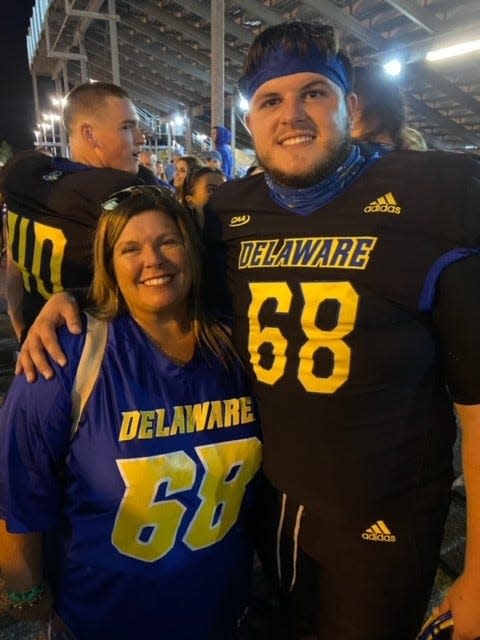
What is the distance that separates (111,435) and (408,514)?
985mm

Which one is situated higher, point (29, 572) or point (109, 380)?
point (109, 380)

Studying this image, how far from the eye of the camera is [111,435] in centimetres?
140

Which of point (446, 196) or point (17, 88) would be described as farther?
point (17, 88)

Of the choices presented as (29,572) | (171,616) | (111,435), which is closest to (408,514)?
(171,616)

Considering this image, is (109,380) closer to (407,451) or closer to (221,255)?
(221,255)

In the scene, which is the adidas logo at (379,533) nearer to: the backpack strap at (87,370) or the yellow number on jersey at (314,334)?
the yellow number on jersey at (314,334)

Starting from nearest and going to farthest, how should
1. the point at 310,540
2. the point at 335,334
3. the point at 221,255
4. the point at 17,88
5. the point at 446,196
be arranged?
the point at 446,196, the point at 335,334, the point at 310,540, the point at 221,255, the point at 17,88

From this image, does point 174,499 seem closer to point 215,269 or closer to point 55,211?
point 215,269

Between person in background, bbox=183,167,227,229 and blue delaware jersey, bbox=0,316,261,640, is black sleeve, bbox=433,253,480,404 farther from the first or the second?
person in background, bbox=183,167,227,229

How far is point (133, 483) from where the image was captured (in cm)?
140

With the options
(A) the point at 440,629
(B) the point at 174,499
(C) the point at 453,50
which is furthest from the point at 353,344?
(C) the point at 453,50

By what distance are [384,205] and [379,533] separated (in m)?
1.05

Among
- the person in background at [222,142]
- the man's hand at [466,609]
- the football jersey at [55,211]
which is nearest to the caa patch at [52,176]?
the football jersey at [55,211]

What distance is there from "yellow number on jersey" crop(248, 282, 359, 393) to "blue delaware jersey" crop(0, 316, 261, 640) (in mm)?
238
